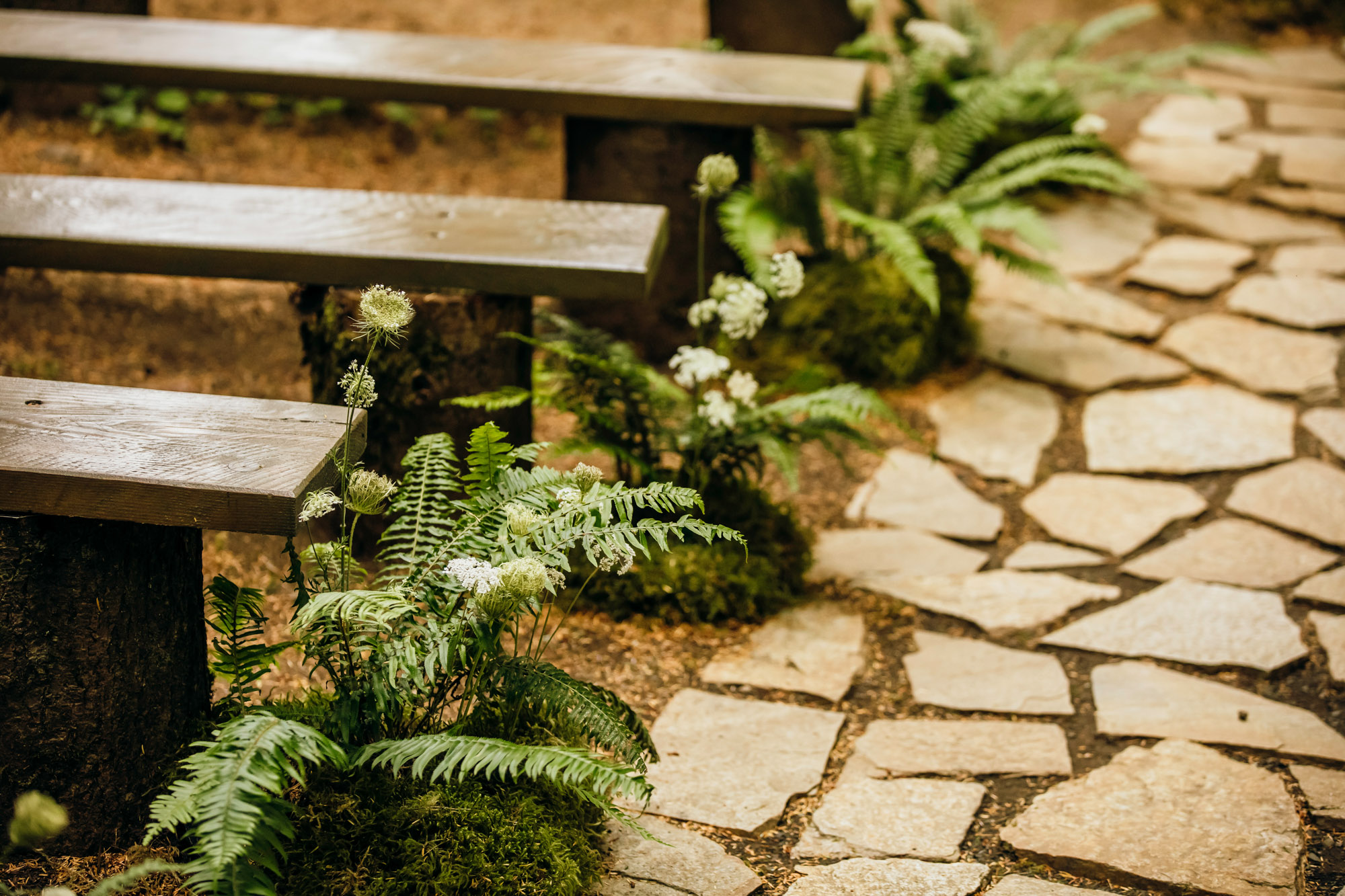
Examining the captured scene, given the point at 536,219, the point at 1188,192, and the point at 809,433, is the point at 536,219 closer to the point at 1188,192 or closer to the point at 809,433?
the point at 809,433

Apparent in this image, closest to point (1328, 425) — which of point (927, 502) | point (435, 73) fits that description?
point (927, 502)

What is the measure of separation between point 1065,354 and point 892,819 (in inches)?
109

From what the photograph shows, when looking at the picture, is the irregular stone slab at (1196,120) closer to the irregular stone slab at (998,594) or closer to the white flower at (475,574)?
the irregular stone slab at (998,594)

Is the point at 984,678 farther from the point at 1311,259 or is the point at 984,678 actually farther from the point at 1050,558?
the point at 1311,259

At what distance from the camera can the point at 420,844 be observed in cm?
201

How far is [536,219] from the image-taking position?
3309 millimetres

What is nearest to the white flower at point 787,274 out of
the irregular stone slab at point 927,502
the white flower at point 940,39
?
the irregular stone slab at point 927,502

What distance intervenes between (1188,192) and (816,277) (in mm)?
2522

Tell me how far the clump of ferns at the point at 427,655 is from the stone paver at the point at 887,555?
53.5 inches

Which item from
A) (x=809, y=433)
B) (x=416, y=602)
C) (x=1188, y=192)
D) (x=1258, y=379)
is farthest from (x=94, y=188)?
(x=1188, y=192)

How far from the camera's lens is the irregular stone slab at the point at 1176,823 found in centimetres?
229

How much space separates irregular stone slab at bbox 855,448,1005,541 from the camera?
3766mm

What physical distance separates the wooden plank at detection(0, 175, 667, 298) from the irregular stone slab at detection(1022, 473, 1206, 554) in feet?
5.39

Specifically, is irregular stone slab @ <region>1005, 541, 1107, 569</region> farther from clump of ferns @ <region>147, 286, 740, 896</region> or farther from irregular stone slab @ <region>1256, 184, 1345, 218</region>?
irregular stone slab @ <region>1256, 184, 1345, 218</region>
